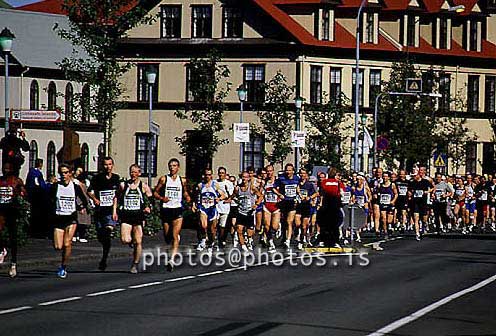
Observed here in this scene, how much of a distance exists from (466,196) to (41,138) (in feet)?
112

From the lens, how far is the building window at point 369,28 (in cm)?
7388

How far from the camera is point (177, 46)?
2788 inches

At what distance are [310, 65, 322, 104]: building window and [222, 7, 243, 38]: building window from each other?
4512 millimetres

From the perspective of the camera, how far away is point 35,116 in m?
27.9

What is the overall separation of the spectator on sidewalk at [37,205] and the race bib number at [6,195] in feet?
30.5

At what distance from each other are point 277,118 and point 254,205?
34878 millimetres

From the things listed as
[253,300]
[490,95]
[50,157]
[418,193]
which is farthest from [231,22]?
[253,300]

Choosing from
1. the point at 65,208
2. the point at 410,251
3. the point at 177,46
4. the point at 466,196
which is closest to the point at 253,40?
the point at 177,46

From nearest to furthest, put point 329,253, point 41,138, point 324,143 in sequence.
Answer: point 329,253, point 324,143, point 41,138

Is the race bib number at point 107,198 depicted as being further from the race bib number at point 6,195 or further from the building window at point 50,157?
the building window at point 50,157

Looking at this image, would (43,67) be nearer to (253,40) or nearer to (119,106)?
(253,40)

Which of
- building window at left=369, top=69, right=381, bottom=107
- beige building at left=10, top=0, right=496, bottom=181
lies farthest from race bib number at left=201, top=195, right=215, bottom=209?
building window at left=369, top=69, right=381, bottom=107

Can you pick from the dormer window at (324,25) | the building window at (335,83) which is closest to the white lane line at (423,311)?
the building window at (335,83)

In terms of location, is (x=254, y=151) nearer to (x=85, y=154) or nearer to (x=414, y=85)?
(x=414, y=85)
